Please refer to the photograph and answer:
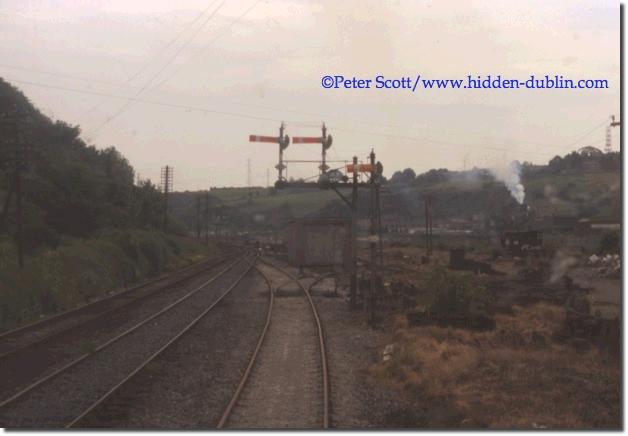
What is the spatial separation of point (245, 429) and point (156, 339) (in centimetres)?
945

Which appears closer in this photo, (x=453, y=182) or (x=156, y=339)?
(x=156, y=339)

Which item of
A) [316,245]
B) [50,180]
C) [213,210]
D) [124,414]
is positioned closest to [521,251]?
[316,245]

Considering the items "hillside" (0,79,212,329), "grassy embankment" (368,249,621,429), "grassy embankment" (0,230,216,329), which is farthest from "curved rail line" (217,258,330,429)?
"hillside" (0,79,212,329)

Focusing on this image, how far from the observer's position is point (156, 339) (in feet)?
65.0

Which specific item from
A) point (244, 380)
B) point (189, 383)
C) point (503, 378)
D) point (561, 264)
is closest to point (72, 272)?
point (189, 383)

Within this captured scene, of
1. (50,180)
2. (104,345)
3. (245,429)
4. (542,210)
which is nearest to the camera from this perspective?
(245,429)

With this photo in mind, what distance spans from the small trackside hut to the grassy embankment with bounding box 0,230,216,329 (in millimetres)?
10104

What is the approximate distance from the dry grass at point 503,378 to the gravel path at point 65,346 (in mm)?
7064

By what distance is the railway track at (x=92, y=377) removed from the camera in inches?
468

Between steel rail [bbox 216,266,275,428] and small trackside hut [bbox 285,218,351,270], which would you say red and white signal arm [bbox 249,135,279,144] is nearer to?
steel rail [bbox 216,266,275,428]

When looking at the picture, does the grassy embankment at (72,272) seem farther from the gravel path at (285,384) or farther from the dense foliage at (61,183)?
the gravel path at (285,384)

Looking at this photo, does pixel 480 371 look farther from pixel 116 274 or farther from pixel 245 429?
pixel 116 274

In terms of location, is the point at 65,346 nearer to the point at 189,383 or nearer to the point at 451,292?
the point at 189,383

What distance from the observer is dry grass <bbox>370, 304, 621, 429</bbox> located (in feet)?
37.2
